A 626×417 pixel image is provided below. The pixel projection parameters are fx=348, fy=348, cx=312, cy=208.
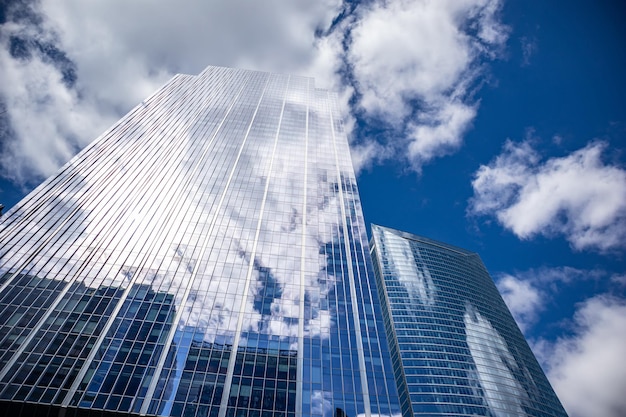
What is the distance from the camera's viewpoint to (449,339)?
419 ft

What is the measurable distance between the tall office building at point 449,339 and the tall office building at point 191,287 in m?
64.8

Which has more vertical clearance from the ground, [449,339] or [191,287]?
[449,339]

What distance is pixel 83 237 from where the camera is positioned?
68938 mm

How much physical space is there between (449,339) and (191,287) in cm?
10279

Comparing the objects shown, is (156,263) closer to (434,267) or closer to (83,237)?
(83,237)

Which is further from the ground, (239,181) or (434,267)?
(434,267)

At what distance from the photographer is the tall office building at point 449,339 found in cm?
11281

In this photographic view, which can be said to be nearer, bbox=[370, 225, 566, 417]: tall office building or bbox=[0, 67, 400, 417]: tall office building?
bbox=[0, 67, 400, 417]: tall office building

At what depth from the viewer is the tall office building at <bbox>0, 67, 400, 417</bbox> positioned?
1880 inches

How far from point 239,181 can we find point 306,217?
21696 millimetres

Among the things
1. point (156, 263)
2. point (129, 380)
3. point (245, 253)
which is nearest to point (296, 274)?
point (245, 253)

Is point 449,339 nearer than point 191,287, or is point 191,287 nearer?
point 191,287

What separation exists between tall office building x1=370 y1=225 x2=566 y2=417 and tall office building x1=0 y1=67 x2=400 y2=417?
64849 mm

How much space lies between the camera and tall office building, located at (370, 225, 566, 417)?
4441 inches
